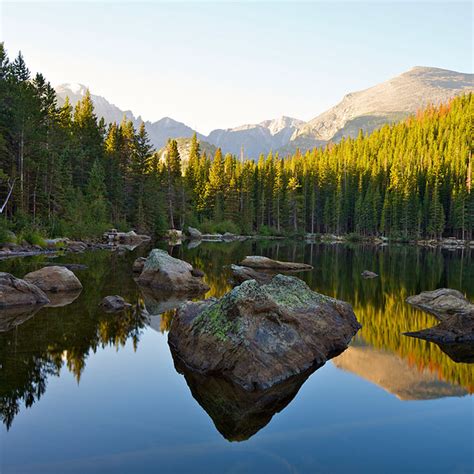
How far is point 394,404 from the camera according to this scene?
8.05 metres

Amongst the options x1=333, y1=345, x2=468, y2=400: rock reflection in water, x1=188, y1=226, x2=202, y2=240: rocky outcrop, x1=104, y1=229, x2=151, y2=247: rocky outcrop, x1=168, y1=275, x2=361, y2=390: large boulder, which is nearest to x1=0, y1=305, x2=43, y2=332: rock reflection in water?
x1=168, y1=275, x2=361, y2=390: large boulder

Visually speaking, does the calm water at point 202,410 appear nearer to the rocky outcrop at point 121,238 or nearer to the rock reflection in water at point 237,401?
the rock reflection in water at point 237,401

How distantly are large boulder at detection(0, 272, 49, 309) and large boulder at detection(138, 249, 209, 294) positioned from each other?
570 cm

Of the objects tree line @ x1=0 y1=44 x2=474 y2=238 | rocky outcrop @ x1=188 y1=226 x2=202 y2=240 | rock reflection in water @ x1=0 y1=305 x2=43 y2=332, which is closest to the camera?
rock reflection in water @ x1=0 y1=305 x2=43 y2=332

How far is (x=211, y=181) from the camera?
293ft

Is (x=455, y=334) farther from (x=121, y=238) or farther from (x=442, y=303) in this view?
(x=121, y=238)

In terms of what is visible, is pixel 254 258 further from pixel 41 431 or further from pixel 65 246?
pixel 41 431

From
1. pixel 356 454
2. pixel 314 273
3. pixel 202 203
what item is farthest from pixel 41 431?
pixel 202 203

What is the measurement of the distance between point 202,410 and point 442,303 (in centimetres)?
1240

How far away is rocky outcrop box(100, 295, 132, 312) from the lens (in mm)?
14232

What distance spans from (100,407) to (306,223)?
100192 mm

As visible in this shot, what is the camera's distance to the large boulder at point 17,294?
1341 cm

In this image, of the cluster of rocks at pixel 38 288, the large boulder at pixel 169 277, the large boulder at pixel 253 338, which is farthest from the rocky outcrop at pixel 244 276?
the large boulder at pixel 253 338

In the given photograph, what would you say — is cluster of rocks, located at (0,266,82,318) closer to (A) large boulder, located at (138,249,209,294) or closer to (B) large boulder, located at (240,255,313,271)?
(A) large boulder, located at (138,249,209,294)
